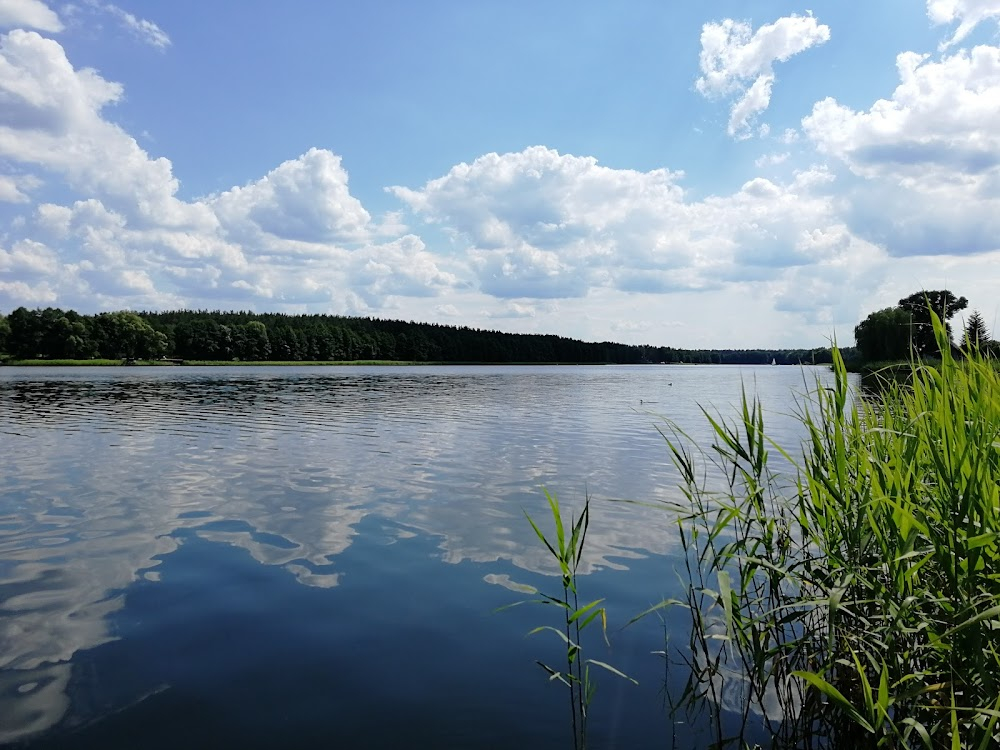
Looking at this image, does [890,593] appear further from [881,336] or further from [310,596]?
[881,336]

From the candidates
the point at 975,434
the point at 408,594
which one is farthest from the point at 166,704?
the point at 975,434

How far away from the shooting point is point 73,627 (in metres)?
8.98

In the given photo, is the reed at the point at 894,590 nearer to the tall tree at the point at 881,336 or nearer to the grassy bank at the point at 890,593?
the grassy bank at the point at 890,593

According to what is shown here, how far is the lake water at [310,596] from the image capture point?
22.1ft

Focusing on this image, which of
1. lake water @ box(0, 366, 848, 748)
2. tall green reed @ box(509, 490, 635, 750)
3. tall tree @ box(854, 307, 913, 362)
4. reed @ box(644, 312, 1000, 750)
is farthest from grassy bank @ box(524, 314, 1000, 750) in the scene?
tall tree @ box(854, 307, 913, 362)

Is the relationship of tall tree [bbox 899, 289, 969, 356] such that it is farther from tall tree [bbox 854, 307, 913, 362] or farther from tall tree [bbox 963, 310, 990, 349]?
tall tree [bbox 854, 307, 913, 362]

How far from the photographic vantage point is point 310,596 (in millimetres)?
10242

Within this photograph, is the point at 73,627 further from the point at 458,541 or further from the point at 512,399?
the point at 512,399

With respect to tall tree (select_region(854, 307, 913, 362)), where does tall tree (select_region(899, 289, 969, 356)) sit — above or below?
below

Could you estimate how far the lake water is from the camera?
22.1ft

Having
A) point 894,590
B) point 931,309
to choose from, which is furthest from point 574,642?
point 931,309

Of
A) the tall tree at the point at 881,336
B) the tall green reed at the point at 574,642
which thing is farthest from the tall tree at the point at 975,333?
the tall tree at the point at 881,336

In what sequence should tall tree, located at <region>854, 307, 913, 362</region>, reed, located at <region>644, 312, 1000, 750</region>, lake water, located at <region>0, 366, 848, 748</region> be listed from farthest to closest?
tall tree, located at <region>854, 307, 913, 362</region> < lake water, located at <region>0, 366, 848, 748</region> < reed, located at <region>644, 312, 1000, 750</region>

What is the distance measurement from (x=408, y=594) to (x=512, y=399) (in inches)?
1838
